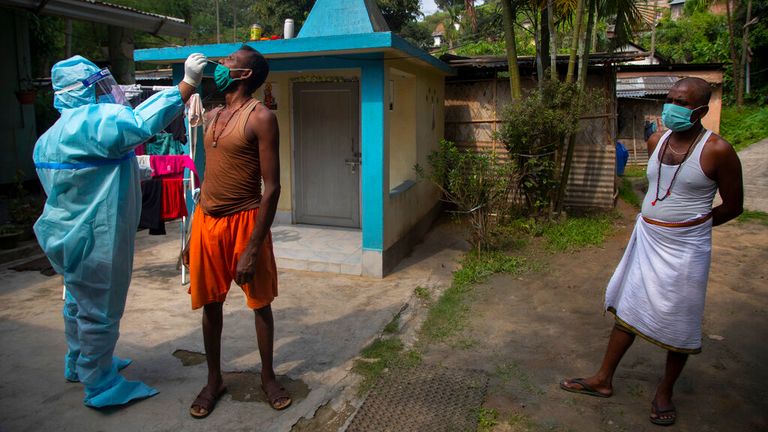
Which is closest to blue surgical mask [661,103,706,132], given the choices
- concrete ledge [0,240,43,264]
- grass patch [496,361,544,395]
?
grass patch [496,361,544,395]

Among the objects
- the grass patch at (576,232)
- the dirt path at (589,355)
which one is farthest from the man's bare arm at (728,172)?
the grass patch at (576,232)

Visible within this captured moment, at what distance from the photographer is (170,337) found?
437 cm

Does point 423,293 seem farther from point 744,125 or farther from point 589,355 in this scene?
point 744,125

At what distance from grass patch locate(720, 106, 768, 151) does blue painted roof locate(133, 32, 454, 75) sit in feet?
47.8

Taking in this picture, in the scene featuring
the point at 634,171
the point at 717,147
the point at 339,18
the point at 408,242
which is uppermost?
the point at 339,18

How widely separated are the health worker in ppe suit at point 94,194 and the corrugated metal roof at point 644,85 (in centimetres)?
1546

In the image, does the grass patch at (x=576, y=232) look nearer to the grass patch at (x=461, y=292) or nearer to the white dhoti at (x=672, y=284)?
the grass patch at (x=461, y=292)

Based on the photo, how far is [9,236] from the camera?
6469mm

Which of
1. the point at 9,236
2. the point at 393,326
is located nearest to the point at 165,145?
the point at 9,236

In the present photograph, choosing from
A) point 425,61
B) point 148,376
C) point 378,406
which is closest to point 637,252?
point 378,406

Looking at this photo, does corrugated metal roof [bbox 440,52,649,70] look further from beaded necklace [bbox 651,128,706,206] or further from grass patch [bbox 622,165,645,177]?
grass patch [bbox 622,165,645,177]

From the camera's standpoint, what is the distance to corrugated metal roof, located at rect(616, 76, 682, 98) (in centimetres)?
1588

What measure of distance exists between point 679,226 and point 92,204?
10.8 feet

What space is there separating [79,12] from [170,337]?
614 cm
